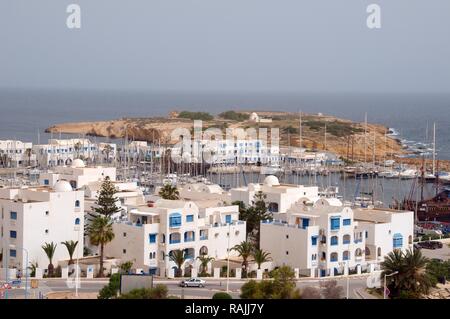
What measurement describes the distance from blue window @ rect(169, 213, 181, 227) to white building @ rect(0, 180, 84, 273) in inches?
131

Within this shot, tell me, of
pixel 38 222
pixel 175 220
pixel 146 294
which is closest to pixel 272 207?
pixel 175 220

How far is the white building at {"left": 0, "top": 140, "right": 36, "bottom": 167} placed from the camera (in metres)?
73.6

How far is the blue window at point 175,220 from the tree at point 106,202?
143 inches

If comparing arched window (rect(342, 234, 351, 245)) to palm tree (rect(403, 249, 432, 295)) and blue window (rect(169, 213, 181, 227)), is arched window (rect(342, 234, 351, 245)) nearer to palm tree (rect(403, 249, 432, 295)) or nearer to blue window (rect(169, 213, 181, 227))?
palm tree (rect(403, 249, 432, 295))

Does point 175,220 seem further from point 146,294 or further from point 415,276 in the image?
point 146,294

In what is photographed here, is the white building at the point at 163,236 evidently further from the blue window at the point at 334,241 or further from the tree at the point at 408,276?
the tree at the point at 408,276

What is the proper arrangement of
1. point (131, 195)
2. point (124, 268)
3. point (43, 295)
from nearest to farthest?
point (43, 295), point (124, 268), point (131, 195)

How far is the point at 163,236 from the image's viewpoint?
33875mm

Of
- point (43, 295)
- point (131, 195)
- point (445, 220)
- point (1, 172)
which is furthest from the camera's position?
point (1, 172)

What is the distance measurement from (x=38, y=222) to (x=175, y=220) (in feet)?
15.5

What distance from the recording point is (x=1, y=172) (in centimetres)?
7081

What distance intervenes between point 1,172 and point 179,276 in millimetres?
40528

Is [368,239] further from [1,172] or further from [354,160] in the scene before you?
[354,160]
